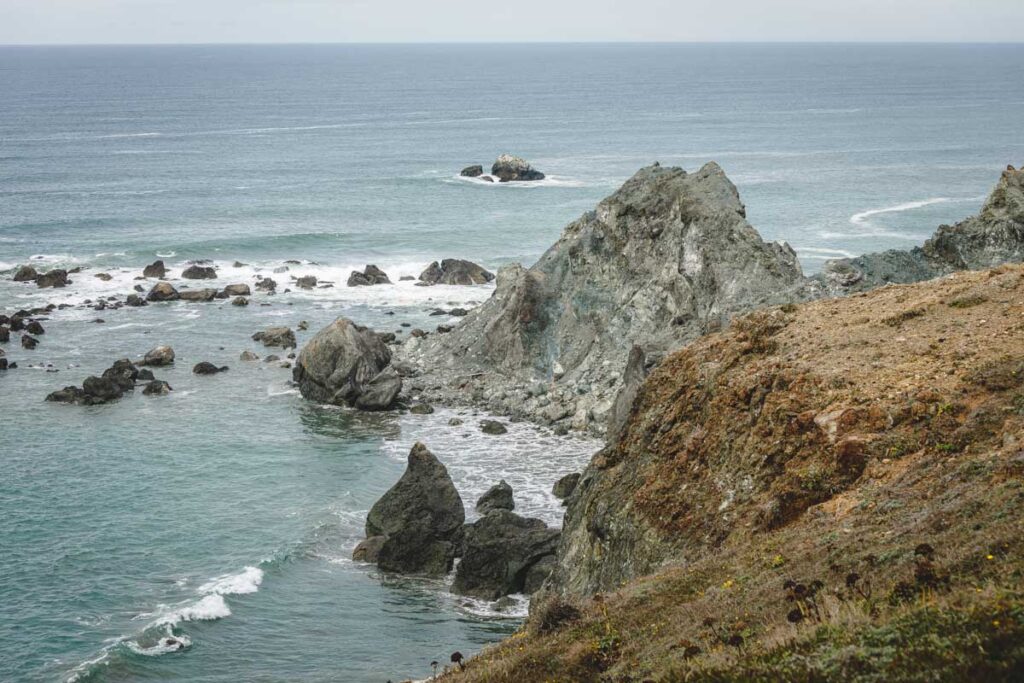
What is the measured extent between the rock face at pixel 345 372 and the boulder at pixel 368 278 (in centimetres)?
2691

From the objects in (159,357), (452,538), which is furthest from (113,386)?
(452,538)

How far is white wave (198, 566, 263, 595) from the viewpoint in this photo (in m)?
37.8

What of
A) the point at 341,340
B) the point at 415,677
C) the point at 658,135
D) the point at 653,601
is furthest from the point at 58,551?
the point at 658,135

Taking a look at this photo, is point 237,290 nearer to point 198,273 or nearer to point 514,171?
point 198,273

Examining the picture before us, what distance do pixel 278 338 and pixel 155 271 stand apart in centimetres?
2593

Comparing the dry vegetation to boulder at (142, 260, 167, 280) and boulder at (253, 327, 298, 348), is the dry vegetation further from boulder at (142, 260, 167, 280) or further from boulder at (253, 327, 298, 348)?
boulder at (142, 260, 167, 280)

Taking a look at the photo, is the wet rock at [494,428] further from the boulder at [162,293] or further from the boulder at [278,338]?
the boulder at [162,293]

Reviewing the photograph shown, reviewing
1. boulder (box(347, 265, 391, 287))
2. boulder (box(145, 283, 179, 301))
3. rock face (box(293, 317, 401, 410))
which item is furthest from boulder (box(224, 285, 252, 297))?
rock face (box(293, 317, 401, 410))

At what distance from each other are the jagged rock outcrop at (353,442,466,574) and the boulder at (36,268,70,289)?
56.7 metres

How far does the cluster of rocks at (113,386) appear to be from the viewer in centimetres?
6009

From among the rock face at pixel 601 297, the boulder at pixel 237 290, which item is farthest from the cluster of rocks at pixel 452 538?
the boulder at pixel 237 290

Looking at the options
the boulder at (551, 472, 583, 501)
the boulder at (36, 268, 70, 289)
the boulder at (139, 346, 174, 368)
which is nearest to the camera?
the boulder at (551, 472, 583, 501)

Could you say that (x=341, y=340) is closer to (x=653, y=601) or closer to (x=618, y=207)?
(x=618, y=207)

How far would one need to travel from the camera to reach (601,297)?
6056 cm
